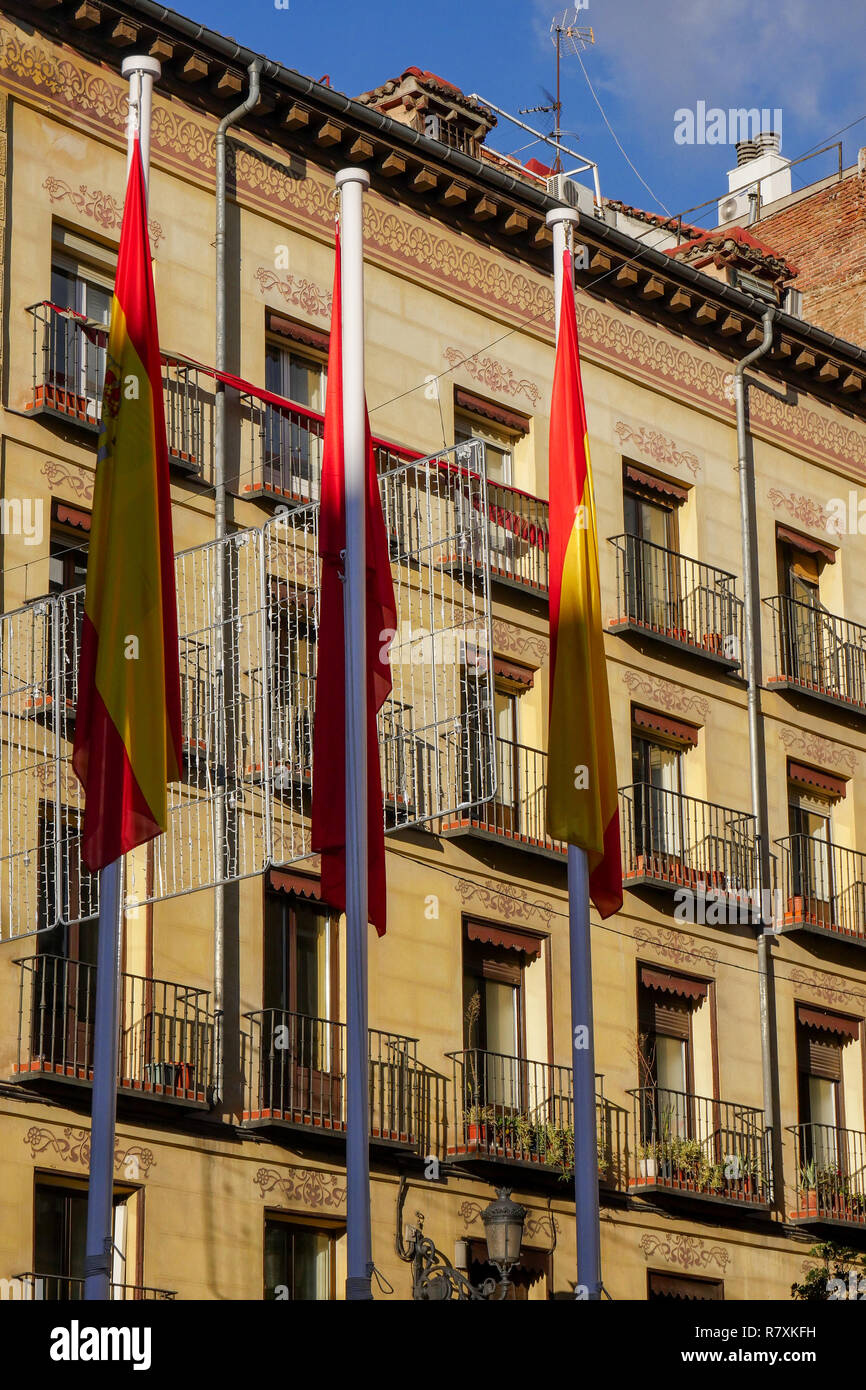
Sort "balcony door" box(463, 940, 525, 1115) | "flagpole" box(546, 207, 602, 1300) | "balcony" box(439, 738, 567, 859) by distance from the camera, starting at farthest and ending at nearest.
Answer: "balcony" box(439, 738, 567, 859)
"balcony door" box(463, 940, 525, 1115)
"flagpole" box(546, 207, 602, 1300)

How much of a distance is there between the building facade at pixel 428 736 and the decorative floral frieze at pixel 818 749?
Result: 0.43 feet

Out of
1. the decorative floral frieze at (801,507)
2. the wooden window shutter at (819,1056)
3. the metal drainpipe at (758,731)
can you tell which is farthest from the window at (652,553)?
the wooden window shutter at (819,1056)

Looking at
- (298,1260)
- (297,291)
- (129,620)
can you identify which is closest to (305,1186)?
(298,1260)

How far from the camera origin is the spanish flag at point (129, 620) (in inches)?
610

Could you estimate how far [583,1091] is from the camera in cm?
1770

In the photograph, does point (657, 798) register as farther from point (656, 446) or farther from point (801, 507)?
point (801, 507)

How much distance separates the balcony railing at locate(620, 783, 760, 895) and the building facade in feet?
0.22

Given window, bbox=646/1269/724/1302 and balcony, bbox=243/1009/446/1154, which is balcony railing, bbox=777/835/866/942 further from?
balcony, bbox=243/1009/446/1154

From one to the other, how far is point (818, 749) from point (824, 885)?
6.32 feet

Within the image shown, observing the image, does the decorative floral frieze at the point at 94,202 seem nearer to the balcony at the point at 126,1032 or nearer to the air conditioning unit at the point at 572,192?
the balcony at the point at 126,1032

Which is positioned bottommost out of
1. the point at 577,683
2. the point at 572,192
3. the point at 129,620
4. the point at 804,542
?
the point at 129,620

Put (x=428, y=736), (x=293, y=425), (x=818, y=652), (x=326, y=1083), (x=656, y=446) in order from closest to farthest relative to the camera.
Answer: (x=326, y=1083) → (x=293, y=425) → (x=428, y=736) → (x=656, y=446) → (x=818, y=652)

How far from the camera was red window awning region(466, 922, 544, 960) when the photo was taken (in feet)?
90.1

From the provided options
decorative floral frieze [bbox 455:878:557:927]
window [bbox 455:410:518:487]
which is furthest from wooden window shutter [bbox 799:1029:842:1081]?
window [bbox 455:410:518:487]
